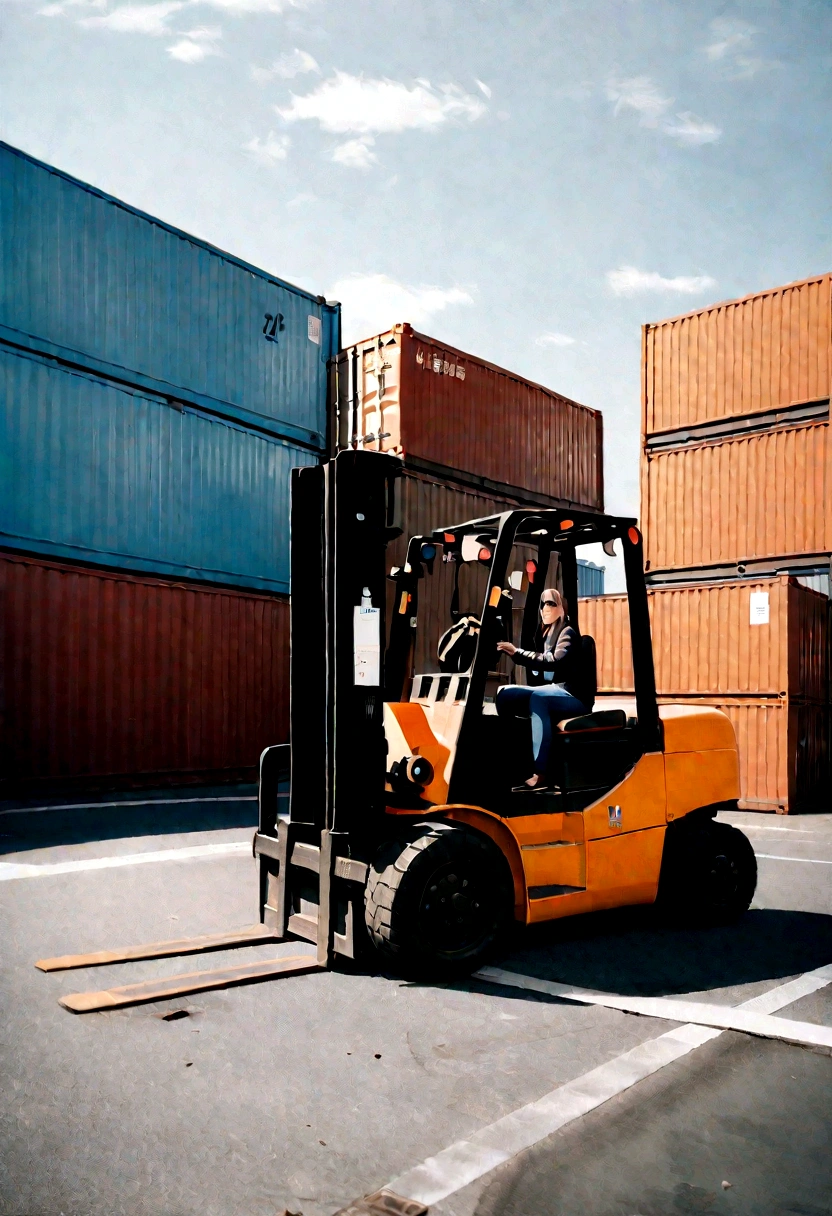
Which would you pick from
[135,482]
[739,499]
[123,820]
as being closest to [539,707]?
[123,820]

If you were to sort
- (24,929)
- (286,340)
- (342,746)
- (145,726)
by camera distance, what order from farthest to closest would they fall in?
(286,340) < (145,726) < (24,929) < (342,746)

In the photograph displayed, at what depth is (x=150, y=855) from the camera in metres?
8.42

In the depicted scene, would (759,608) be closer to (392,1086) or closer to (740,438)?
(740,438)

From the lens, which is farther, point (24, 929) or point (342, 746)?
point (24, 929)

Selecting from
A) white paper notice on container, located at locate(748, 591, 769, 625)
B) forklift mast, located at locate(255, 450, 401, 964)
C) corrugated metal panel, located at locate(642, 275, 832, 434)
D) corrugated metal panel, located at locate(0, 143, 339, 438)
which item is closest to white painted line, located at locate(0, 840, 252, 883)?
forklift mast, located at locate(255, 450, 401, 964)

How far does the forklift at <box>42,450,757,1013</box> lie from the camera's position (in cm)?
475

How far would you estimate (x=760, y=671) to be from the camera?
1320 centimetres

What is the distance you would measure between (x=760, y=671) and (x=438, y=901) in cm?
974

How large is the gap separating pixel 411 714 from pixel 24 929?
109 inches

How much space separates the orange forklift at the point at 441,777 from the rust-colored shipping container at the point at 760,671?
7598mm

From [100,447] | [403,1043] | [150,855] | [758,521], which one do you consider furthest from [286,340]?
[403,1043]

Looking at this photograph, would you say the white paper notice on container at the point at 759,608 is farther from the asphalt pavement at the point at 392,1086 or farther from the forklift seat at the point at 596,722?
the forklift seat at the point at 596,722

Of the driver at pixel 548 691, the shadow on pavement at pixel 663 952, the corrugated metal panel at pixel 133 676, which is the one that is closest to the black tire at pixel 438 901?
the shadow on pavement at pixel 663 952

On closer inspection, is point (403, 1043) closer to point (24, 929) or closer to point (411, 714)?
point (411, 714)
